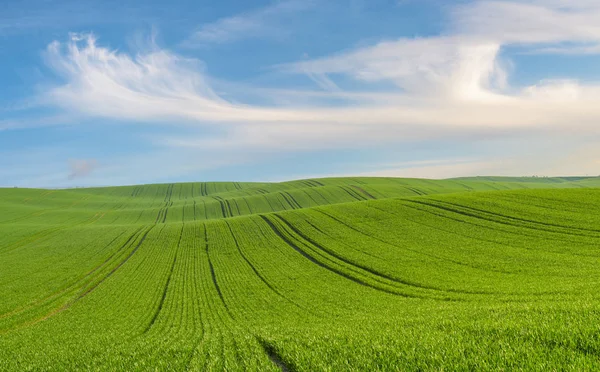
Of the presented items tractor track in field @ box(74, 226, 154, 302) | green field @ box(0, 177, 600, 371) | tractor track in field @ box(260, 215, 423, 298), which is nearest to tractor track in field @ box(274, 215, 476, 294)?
green field @ box(0, 177, 600, 371)

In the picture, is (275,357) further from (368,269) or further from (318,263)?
(318,263)

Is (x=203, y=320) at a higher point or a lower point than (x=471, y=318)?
lower

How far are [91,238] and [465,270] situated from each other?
219 ft

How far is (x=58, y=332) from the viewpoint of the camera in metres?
24.7

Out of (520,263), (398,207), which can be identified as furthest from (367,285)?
(398,207)

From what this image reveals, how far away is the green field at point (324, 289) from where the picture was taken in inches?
465

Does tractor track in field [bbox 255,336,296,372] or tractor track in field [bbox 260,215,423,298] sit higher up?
tractor track in field [bbox 255,336,296,372]

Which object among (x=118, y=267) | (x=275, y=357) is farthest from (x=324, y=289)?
(x=118, y=267)

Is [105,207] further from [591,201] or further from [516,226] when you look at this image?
[591,201]

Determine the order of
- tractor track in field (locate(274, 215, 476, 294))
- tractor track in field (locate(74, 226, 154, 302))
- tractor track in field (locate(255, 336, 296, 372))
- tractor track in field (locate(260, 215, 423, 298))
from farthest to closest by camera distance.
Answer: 1. tractor track in field (locate(74, 226, 154, 302))
2. tractor track in field (locate(260, 215, 423, 298))
3. tractor track in field (locate(274, 215, 476, 294))
4. tractor track in field (locate(255, 336, 296, 372))

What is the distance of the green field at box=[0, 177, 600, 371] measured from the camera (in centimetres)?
1180

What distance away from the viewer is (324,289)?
1272 inches

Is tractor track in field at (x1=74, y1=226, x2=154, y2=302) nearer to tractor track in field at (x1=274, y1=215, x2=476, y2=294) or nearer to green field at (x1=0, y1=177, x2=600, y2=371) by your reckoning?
green field at (x1=0, y1=177, x2=600, y2=371)

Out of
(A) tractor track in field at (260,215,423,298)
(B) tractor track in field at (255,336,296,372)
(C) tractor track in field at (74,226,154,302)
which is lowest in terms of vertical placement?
(C) tractor track in field at (74,226,154,302)
